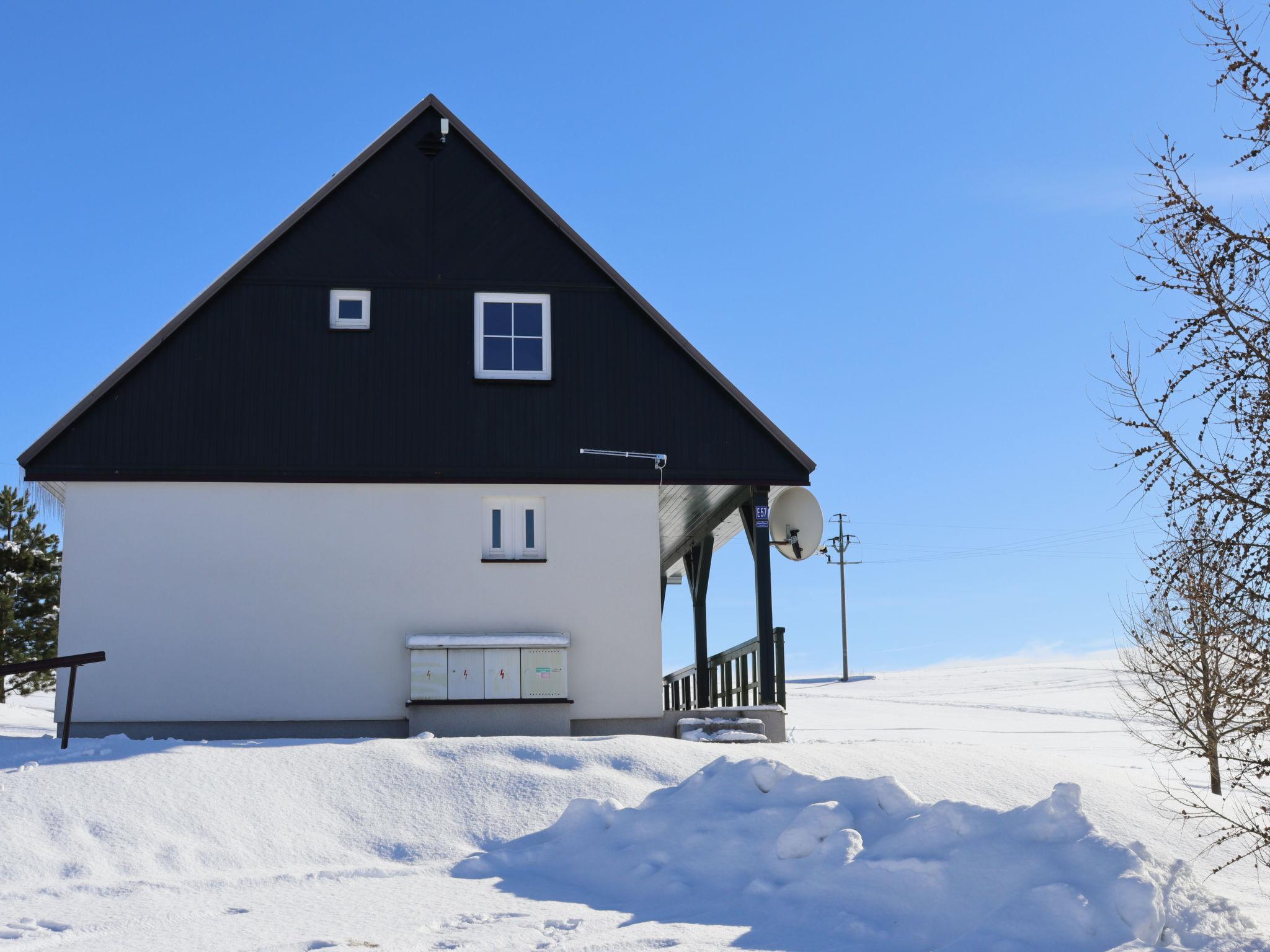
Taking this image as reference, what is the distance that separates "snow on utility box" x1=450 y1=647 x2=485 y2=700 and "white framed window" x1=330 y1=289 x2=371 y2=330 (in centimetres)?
446

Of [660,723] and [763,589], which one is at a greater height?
[763,589]

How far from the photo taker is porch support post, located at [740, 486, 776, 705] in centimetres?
1673

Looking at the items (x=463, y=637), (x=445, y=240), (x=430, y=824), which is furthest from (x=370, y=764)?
(x=445, y=240)

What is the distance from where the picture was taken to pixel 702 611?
22125 mm

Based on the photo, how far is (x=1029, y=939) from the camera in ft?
26.6

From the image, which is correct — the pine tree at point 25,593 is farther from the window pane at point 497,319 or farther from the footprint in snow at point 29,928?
the footprint in snow at point 29,928

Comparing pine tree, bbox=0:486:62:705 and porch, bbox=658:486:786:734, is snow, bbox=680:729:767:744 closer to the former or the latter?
porch, bbox=658:486:786:734

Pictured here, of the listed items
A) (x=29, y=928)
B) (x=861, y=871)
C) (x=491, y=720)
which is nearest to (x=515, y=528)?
(x=491, y=720)

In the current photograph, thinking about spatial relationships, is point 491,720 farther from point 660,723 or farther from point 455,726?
point 660,723

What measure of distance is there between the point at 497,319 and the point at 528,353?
0.63 m

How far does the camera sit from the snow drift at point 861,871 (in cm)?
827

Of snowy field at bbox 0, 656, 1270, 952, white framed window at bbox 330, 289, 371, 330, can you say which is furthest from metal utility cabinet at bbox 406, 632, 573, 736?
white framed window at bbox 330, 289, 371, 330

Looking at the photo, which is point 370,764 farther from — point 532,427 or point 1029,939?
point 1029,939

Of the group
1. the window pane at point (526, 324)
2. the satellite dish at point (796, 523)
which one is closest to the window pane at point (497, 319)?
the window pane at point (526, 324)
